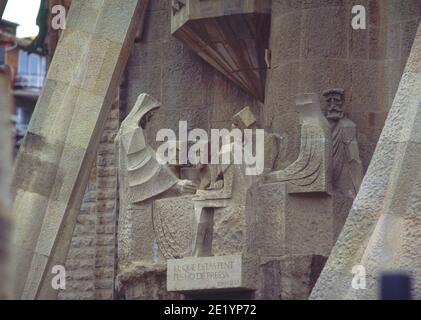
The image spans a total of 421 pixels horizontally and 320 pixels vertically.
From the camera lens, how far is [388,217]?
1266 cm

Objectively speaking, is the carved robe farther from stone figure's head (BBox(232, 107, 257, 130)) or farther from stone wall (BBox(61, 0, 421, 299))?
stone figure's head (BBox(232, 107, 257, 130))

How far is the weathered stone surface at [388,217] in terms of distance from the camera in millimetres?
12398

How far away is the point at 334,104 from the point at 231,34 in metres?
2.32

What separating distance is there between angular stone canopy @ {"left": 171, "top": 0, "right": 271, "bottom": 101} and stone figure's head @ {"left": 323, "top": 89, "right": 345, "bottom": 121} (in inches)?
70.9

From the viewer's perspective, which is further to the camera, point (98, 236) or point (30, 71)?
point (30, 71)

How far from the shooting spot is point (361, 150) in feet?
53.9

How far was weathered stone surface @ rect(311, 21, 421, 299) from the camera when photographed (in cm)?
1240

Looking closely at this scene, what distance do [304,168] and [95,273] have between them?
5706 millimetres

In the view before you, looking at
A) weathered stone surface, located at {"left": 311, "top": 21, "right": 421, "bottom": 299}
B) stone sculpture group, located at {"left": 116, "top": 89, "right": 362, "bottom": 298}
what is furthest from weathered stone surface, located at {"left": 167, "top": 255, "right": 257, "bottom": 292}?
weathered stone surface, located at {"left": 311, "top": 21, "right": 421, "bottom": 299}

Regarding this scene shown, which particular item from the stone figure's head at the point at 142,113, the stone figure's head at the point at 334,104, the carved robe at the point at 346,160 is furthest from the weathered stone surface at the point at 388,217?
the stone figure's head at the point at 142,113

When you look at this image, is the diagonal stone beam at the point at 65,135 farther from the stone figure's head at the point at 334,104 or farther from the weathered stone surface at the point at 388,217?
the weathered stone surface at the point at 388,217

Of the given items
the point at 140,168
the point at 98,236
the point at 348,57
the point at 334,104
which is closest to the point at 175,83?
the point at 98,236

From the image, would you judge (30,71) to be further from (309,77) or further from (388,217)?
(388,217)
